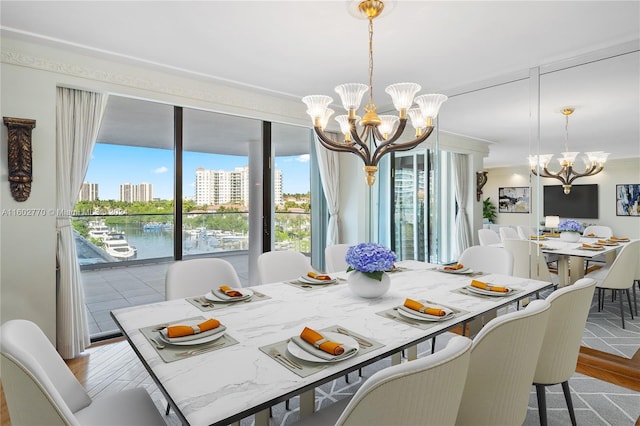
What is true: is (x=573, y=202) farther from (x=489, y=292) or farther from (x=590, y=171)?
(x=489, y=292)

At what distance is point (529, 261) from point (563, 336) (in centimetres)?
183

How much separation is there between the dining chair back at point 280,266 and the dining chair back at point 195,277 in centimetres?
29

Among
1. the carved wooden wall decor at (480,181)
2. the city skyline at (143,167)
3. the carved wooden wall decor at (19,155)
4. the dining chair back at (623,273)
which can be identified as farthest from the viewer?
the carved wooden wall decor at (480,181)

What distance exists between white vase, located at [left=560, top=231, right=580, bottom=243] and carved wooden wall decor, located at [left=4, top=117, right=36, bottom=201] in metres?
4.32

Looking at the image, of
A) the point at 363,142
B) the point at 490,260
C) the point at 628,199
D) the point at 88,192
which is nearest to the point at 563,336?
the point at 490,260

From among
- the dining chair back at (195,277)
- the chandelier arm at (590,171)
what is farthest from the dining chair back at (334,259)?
the chandelier arm at (590,171)

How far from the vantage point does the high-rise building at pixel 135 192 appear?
3359 millimetres

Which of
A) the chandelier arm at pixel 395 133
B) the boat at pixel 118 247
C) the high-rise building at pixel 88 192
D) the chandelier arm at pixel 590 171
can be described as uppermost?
the chandelier arm at pixel 395 133

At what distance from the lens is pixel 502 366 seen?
1209mm

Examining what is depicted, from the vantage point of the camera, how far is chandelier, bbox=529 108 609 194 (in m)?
2.72

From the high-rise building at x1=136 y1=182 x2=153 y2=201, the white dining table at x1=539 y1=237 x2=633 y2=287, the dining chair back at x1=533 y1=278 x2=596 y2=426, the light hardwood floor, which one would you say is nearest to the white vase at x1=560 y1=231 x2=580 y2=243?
the white dining table at x1=539 y1=237 x2=633 y2=287

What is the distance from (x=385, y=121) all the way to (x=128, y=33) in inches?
77.4

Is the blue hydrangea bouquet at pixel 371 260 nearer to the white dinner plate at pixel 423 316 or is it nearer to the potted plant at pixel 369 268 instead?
the potted plant at pixel 369 268

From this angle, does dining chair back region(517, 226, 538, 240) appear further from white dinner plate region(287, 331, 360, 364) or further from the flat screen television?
white dinner plate region(287, 331, 360, 364)
